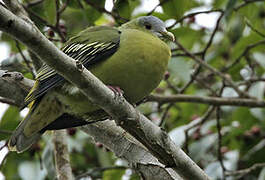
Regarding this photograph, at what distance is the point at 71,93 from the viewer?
2.78m

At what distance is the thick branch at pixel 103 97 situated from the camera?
5.91ft

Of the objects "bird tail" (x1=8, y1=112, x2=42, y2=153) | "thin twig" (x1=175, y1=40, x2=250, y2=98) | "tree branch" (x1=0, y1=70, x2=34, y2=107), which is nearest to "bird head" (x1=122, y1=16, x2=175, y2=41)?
"thin twig" (x1=175, y1=40, x2=250, y2=98)

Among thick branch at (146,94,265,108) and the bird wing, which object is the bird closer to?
the bird wing

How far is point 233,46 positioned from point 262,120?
910mm

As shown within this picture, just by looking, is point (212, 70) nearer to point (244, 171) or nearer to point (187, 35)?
point (187, 35)

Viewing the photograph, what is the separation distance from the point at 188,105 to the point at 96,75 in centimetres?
222

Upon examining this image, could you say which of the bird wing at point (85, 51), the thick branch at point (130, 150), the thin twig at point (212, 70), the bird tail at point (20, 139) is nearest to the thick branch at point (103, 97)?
the thick branch at point (130, 150)

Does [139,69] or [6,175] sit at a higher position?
[139,69]

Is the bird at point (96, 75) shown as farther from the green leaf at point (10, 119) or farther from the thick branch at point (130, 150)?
the green leaf at point (10, 119)

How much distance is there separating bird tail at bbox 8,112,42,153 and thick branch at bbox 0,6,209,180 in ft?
2.67

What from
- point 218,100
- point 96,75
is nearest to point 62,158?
point 96,75

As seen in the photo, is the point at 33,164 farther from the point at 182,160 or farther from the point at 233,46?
the point at 233,46

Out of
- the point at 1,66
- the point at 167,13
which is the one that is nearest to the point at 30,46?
the point at 1,66

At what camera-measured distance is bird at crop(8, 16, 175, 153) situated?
9.07 feet
